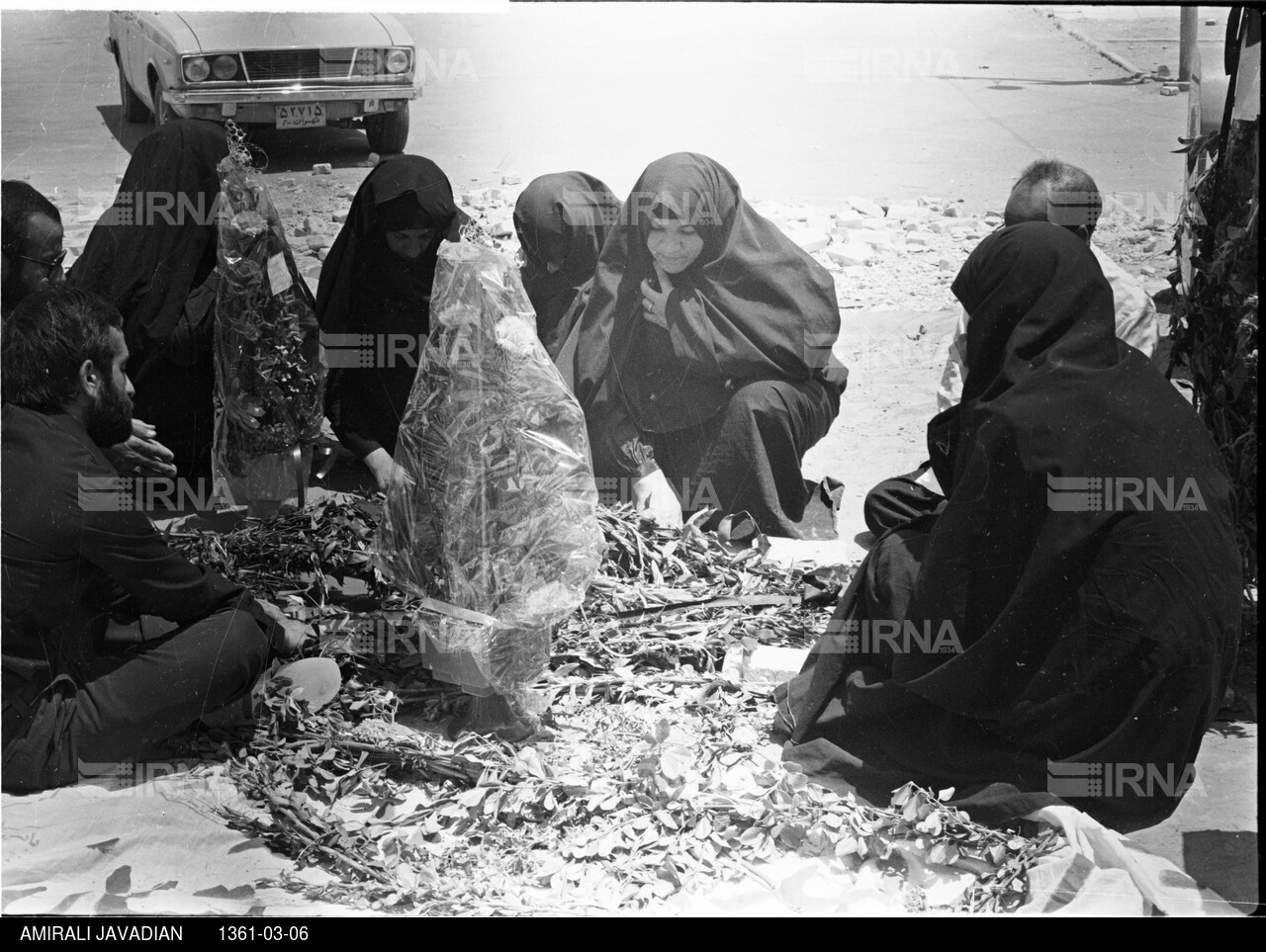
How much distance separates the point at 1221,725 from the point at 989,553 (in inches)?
38.2

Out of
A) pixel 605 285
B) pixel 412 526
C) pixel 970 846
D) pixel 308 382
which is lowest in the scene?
pixel 970 846

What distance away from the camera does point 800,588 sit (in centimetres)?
428

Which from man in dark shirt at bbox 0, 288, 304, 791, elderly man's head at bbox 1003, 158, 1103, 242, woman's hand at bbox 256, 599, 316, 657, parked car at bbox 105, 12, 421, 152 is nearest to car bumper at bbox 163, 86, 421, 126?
parked car at bbox 105, 12, 421, 152

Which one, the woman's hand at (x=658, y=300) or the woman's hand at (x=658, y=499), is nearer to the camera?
the woman's hand at (x=658, y=300)

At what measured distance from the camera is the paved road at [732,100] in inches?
149

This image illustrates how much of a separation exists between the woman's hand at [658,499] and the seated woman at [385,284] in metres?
0.81

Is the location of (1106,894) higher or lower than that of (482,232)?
lower

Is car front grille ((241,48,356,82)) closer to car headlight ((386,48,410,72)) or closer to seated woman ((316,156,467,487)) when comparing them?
car headlight ((386,48,410,72))

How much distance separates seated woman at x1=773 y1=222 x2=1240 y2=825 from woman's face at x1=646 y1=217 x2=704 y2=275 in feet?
3.09

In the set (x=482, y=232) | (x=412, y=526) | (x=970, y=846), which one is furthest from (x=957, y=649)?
(x=482, y=232)

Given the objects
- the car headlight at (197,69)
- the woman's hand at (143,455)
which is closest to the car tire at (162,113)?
the car headlight at (197,69)

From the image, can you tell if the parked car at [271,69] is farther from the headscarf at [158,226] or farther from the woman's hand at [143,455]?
the woman's hand at [143,455]

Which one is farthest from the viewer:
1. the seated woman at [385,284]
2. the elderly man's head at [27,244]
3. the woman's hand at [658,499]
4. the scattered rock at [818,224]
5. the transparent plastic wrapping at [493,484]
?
the woman's hand at [658,499]
